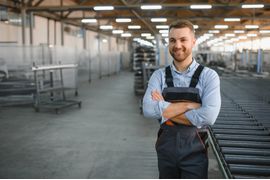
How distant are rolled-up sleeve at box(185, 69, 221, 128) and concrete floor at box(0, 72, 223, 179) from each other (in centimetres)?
243

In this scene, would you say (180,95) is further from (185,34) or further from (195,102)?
(185,34)

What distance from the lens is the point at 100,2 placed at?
16.0 metres

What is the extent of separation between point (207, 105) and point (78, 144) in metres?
4.20

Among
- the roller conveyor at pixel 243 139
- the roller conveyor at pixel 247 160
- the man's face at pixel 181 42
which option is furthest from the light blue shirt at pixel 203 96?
the roller conveyor at pixel 247 160

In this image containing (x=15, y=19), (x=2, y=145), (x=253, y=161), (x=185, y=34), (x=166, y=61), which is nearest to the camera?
(x=185, y=34)

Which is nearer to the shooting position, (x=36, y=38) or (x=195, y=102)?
(x=195, y=102)

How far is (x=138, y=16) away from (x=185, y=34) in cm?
1535

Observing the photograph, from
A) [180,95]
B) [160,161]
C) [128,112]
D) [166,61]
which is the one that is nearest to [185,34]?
[180,95]

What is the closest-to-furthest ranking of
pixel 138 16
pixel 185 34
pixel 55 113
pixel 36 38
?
pixel 185 34 → pixel 55 113 → pixel 36 38 → pixel 138 16

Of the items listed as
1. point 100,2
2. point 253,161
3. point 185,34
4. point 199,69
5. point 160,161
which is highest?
point 100,2

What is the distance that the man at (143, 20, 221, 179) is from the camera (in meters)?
2.11

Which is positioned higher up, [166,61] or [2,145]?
[166,61]

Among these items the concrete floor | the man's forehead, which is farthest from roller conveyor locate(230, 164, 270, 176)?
the concrete floor

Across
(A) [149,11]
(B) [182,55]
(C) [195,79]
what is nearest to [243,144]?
(C) [195,79]
